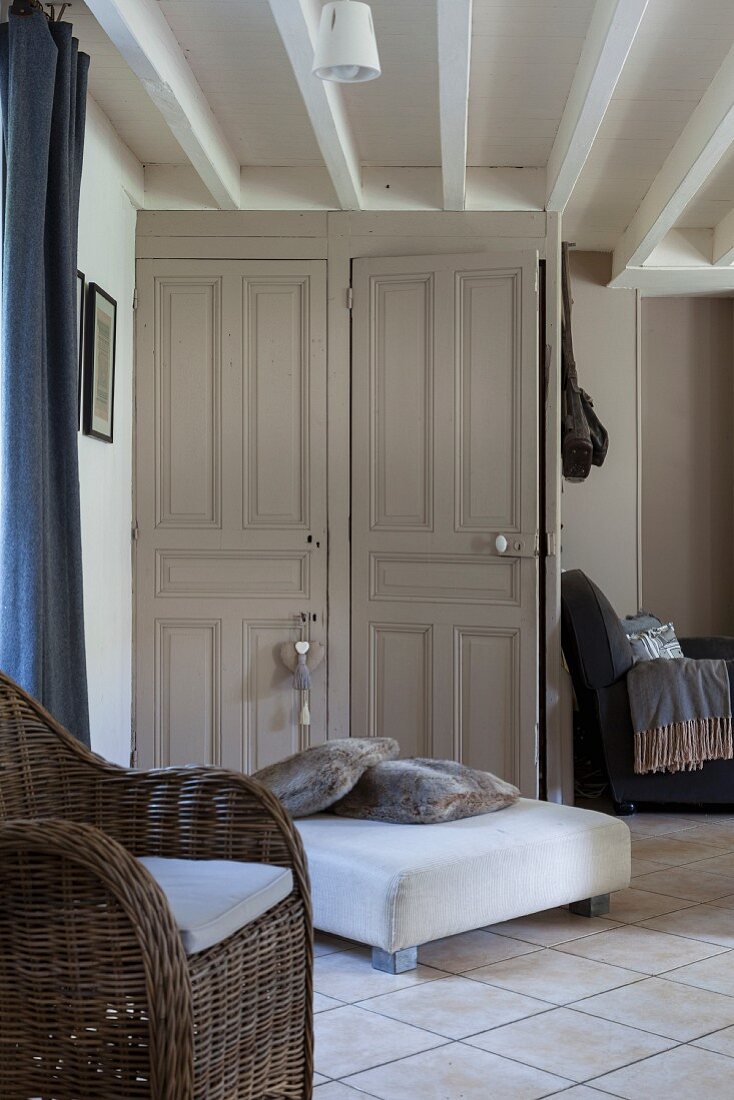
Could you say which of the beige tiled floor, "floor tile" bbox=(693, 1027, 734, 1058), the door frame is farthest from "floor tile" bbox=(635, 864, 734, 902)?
the door frame

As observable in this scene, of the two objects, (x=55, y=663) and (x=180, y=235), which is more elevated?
(x=180, y=235)

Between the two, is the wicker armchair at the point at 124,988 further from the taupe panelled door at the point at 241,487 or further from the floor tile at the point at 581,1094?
the taupe panelled door at the point at 241,487

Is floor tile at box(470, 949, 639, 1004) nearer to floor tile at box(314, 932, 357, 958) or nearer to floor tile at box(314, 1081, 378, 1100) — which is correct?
floor tile at box(314, 932, 357, 958)

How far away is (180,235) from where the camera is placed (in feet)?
15.0

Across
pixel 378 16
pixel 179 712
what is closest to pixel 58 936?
pixel 378 16

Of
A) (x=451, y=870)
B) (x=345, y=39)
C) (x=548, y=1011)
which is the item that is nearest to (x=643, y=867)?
(x=451, y=870)

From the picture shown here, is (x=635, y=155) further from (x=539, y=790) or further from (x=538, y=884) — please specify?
(x=538, y=884)

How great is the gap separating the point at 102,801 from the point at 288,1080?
22.5 inches

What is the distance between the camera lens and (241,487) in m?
4.58

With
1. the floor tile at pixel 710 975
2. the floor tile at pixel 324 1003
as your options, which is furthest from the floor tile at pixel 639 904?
the floor tile at pixel 324 1003

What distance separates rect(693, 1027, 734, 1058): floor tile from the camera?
2229 millimetres

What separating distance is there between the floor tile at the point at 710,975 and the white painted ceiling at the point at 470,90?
98.3 inches

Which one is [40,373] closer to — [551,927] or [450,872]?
[450,872]

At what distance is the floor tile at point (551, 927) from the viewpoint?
2947 millimetres
